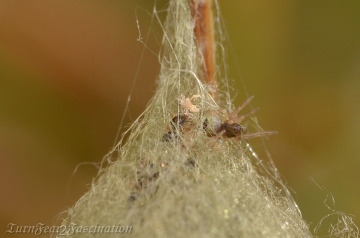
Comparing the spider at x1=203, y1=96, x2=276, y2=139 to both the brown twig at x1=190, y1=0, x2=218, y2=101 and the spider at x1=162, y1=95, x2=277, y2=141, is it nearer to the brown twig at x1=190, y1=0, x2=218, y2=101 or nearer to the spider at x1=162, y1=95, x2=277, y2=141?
the spider at x1=162, y1=95, x2=277, y2=141

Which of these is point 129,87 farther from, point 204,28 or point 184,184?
point 184,184

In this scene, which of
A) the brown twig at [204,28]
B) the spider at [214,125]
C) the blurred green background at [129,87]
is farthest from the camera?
the blurred green background at [129,87]

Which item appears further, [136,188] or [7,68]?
[7,68]

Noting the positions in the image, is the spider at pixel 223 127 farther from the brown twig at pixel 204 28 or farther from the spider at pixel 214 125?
the brown twig at pixel 204 28

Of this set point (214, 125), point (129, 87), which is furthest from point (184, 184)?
point (129, 87)

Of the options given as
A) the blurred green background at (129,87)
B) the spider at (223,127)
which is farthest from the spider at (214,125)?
the blurred green background at (129,87)

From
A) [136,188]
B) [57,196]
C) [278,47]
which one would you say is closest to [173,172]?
[136,188]

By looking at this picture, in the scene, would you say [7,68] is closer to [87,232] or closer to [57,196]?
[57,196]

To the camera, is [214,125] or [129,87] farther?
[129,87]
